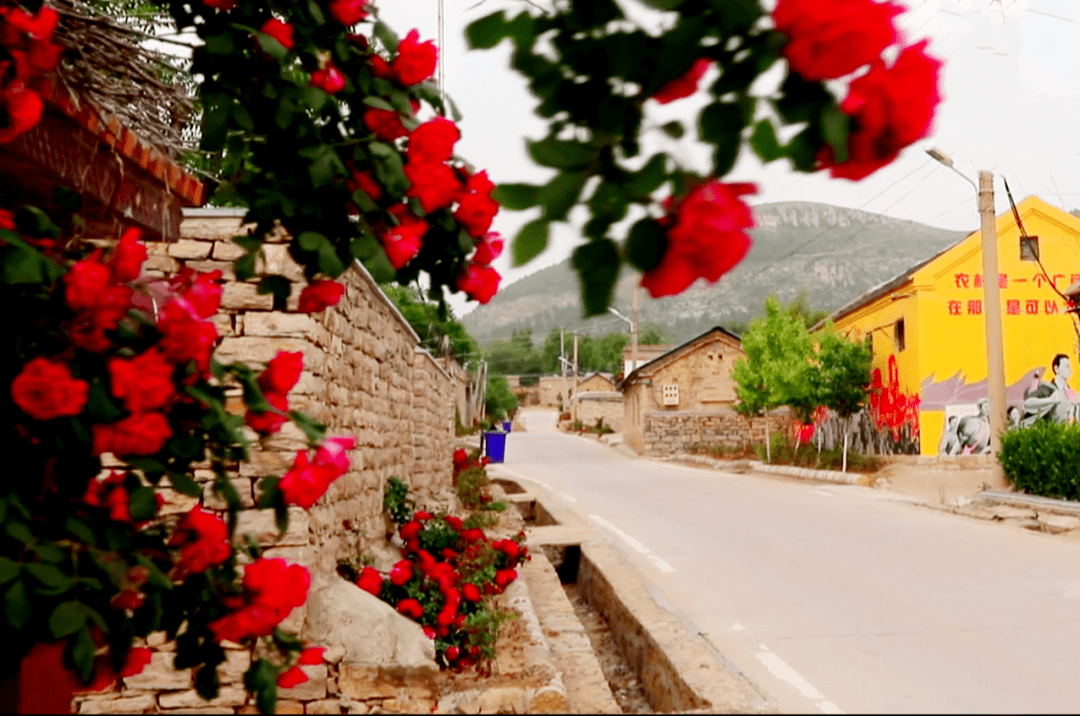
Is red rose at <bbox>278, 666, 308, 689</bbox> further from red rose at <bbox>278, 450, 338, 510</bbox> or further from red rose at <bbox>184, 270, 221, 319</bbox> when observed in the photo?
red rose at <bbox>184, 270, 221, 319</bbox>

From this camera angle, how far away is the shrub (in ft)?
39.7

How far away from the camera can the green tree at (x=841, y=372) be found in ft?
72.7

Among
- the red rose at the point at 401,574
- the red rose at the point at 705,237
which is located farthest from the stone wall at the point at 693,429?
the red rose at the point at 705,237

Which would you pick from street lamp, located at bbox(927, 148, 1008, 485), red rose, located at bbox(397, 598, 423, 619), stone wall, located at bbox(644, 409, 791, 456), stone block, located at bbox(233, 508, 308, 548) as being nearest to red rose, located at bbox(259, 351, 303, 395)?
stone block, located at bbox(233, 508, 308, 548)

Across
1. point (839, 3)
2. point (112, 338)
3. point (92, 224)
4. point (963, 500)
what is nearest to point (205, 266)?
point (92, 224)

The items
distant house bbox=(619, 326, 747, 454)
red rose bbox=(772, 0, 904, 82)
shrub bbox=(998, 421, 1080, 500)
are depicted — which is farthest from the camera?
distant house bbox=(619, 326, 747, 454)

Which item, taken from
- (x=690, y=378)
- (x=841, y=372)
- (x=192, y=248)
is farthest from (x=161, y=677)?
(x=690, y=378)

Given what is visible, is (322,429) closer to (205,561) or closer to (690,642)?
(205,561)

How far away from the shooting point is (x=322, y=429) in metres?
2.18

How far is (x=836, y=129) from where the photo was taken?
43.0 inches

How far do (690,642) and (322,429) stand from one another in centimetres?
387

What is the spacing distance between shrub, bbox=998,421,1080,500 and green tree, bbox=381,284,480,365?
839 centimetres

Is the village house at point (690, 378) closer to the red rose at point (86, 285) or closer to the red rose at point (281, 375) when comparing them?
the red rose at point (281, 375)

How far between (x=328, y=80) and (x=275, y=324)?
2.94 m
